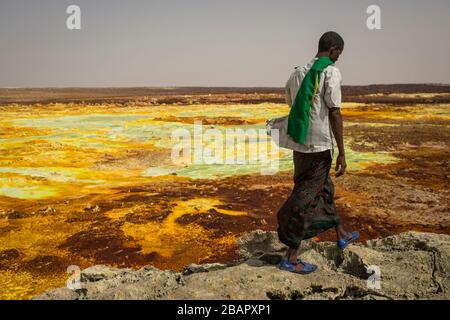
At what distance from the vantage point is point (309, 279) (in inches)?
115

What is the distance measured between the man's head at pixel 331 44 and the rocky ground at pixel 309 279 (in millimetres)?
1645

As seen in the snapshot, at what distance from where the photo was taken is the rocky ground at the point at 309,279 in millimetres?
2736

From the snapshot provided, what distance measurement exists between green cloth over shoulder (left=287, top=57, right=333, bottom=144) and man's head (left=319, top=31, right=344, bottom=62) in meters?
0.09

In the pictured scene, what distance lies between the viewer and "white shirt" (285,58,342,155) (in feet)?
9.39

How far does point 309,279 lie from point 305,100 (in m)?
1.31

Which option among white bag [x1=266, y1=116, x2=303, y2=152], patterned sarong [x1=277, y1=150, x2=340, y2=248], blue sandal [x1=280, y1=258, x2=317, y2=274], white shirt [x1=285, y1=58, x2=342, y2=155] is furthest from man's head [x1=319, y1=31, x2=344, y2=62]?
blue sandal [x1=280, y1=258, x2=317, y2=274]

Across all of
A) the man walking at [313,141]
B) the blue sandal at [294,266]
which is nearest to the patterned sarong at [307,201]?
the man walking at [313,141]

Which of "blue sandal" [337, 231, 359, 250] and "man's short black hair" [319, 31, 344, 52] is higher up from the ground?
"man's short black hair" [319, 31, 344, 52]

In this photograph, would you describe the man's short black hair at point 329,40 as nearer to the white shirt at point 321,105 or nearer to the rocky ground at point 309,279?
the white shirt at point 321,105

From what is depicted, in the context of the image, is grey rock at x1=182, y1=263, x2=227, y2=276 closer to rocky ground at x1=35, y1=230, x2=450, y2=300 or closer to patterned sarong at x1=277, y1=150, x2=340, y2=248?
rocky ground at x1=35, y1=230, x2=450, y2=300
